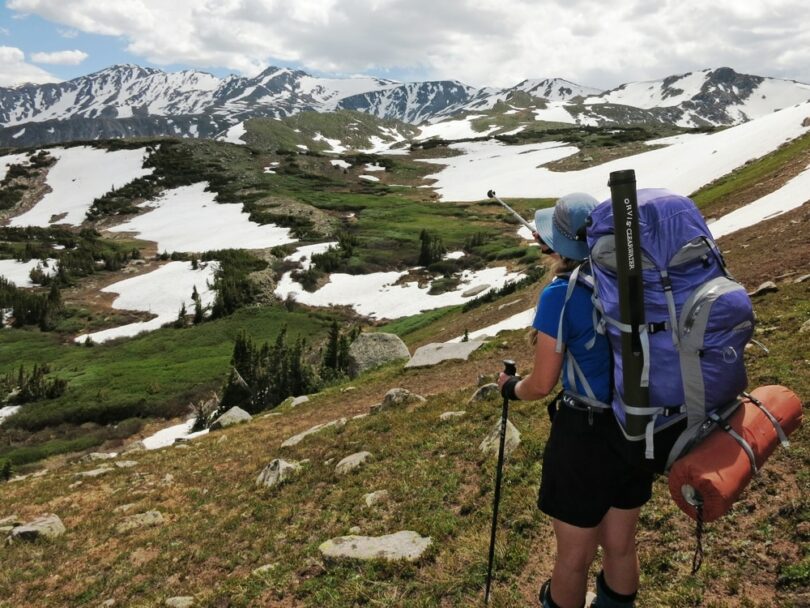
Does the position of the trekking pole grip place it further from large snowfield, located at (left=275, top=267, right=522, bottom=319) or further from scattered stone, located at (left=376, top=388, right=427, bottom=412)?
large snowfield, located at (left=275, top=267, right=522, bottom=319)

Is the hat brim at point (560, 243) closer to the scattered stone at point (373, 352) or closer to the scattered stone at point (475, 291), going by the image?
the scattered stone at point (373, 352)

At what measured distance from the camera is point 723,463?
3.19 metres

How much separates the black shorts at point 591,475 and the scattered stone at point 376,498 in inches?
217

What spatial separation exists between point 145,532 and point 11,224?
125 metres

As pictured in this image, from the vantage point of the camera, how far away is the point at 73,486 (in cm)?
1521

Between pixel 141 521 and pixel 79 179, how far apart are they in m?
144

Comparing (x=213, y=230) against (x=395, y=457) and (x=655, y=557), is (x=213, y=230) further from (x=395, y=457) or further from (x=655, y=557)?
(x=655, y=557)

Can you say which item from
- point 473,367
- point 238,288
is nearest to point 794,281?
point 473,367

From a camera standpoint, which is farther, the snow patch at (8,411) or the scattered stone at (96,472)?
the snow patch at (8,411)

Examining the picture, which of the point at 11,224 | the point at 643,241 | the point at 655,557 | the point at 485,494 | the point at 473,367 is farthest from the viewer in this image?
the point at 11,224

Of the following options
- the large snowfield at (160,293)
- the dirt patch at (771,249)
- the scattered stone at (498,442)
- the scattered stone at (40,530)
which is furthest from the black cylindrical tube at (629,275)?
the large snowfield at (160,293)

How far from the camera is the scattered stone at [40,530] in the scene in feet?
37.2

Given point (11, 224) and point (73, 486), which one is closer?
point (73, 486)

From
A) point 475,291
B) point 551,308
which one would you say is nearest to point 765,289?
point 551,308
